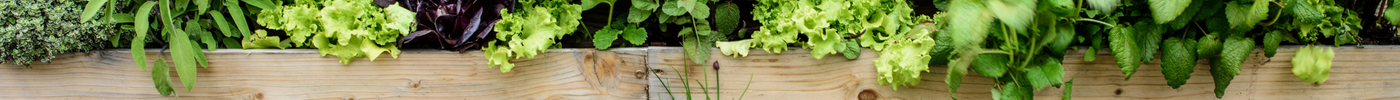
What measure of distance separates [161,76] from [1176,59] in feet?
4.62

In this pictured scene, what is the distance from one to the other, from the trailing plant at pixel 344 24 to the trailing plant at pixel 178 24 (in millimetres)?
47

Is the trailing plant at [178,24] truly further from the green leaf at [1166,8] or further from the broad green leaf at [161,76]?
the green leaf at [1166,8]

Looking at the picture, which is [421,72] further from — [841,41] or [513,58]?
[841,41]

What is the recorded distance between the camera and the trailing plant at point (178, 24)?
3.26 feet

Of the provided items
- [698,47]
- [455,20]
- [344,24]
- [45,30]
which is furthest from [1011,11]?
[45,30]

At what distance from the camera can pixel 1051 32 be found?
876 mm

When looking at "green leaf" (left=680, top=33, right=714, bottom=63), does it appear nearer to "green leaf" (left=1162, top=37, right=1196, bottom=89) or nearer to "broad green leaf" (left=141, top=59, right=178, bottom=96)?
"green leaf" (left=1162, top=37, right=1196, bottom=89)

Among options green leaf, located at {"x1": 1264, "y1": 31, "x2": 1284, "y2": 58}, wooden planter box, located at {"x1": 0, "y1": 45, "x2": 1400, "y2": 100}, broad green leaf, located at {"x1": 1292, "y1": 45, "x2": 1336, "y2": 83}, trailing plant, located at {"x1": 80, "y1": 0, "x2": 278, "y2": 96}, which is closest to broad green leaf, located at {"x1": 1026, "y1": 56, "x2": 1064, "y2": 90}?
wooden planter box, located at {"x1": 0, "y1": 45, "x2": 1400, "y2": 100}

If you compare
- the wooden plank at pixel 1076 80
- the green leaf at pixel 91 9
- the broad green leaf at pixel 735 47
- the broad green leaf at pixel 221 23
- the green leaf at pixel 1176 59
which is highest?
the green leaf at pixel 91 9

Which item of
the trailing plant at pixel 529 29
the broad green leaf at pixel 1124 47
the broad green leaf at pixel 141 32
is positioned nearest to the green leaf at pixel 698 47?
the trailing plant at pixel 529 29

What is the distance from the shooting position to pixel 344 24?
1.01m

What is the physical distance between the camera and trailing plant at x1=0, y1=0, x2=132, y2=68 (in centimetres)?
98

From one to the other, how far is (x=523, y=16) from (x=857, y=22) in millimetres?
487

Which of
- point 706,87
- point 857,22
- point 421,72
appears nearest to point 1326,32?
point 857,22
